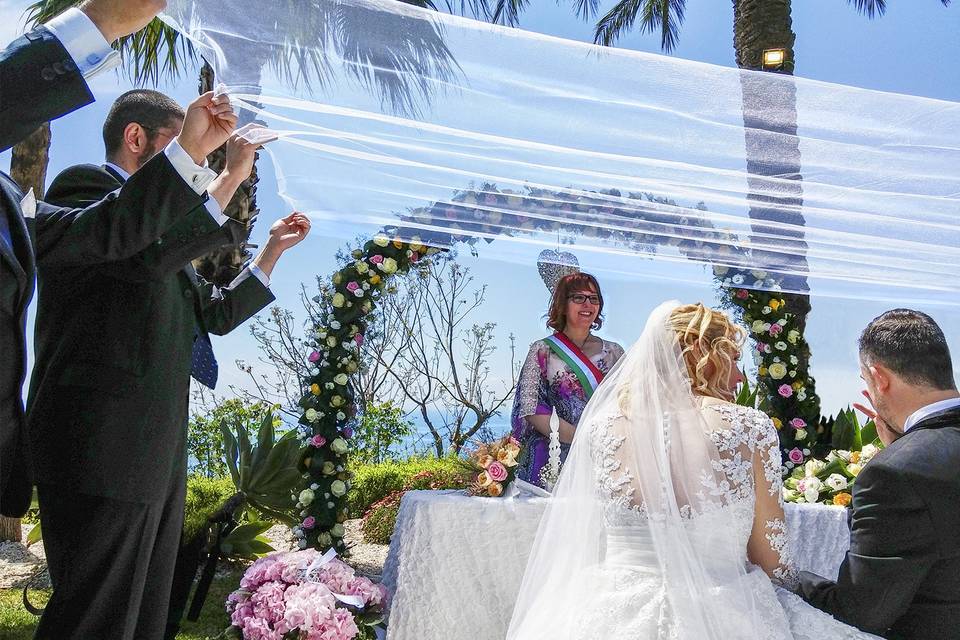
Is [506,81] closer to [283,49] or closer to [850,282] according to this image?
[283,49]

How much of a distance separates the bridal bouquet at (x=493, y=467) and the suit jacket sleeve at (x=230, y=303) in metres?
1.30

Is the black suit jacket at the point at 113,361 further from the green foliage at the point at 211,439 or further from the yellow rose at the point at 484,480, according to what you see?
the green foliage at the point at 211,439

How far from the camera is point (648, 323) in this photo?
2.90m

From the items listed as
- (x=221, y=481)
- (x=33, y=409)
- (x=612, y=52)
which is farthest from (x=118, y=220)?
(x=221, y=481)

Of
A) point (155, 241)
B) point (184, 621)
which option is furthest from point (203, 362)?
point (184, 621)

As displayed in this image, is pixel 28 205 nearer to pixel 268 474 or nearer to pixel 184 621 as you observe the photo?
pixel 184 621

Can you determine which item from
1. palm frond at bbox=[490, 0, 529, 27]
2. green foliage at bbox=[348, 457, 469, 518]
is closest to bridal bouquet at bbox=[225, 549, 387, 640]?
green foliage at bbox=[348, 457, 469, 518]

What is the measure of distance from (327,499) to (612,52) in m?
3.51

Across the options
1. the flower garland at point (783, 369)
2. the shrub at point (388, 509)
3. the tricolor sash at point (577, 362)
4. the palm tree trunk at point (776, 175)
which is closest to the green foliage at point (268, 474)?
the shrub at point (388, 509)

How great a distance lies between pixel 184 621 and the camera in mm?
5066

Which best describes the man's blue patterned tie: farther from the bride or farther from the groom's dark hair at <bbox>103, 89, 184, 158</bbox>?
the bride

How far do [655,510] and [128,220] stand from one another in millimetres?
1736

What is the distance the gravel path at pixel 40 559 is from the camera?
6.07 metres

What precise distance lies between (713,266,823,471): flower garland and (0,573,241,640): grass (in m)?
3.61
